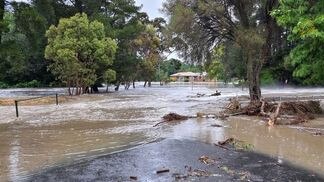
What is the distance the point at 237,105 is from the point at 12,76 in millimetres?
54809

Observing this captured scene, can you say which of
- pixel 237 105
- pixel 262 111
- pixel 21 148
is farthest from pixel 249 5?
pixel 21 148

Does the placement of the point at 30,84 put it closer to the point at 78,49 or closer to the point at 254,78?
the point at 78,49

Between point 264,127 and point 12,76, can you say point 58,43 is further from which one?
point 12,76

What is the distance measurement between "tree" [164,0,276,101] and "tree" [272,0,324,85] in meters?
8.31

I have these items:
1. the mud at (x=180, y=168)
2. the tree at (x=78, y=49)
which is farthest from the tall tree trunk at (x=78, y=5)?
→ the mud at (x=180, y=168)

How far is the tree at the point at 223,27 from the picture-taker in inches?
1012

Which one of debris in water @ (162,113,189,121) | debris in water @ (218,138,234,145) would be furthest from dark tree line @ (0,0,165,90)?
debris in water @ (218,138,234,145)

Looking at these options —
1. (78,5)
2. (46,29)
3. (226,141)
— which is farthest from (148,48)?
(226,141)

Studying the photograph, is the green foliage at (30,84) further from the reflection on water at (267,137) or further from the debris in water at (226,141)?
the debris in water at (226,141)

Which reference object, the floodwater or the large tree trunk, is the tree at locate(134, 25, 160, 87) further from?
the floodwater

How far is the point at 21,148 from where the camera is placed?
38.4ft

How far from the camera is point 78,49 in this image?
37875 mm

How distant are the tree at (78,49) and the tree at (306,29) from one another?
2347 cm

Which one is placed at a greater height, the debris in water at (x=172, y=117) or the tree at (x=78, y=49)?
the tree at (x=78, y=49)
